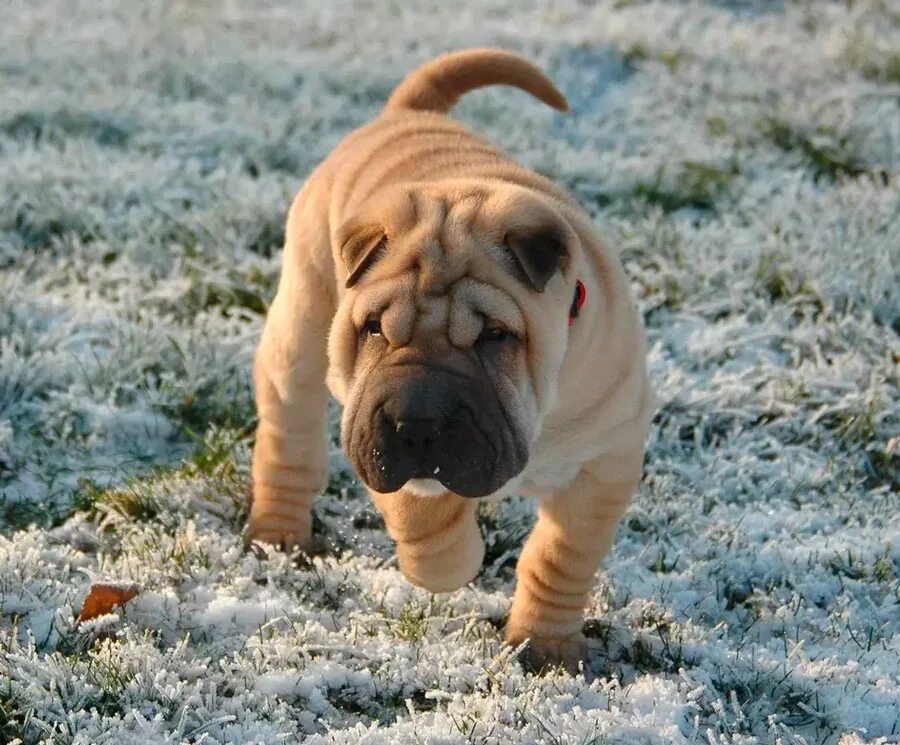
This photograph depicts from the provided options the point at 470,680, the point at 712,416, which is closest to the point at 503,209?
the point at 470,680

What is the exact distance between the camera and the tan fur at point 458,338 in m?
2.67

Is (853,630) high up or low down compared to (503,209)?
down

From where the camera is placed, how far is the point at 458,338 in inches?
102

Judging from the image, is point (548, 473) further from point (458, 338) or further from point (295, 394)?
point (295, 394)

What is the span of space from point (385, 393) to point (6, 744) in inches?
48.7

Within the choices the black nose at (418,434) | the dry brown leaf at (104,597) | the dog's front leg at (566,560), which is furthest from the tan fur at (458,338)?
the dry brown leaf at (104,597)

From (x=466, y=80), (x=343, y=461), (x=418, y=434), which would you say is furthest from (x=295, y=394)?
(x=466, y=80)

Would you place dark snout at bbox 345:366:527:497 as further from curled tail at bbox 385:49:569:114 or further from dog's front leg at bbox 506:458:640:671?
curled tail at bbox 385:49:569:114

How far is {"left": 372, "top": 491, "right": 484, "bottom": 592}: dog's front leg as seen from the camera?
9.84 feet

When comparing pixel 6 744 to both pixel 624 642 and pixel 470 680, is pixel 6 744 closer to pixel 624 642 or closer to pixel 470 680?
pixel 470 680

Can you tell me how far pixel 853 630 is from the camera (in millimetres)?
3340

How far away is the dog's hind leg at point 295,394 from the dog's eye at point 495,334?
37.1 inches

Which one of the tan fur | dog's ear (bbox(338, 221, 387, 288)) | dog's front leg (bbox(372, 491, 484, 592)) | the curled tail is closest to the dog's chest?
the tan fur

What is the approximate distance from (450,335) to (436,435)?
10.6 inches
